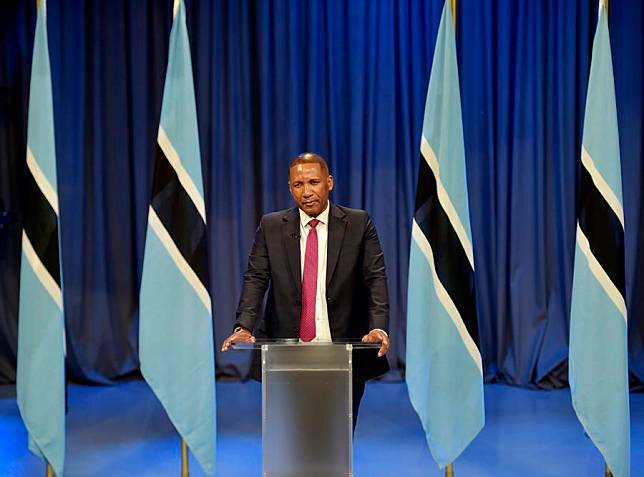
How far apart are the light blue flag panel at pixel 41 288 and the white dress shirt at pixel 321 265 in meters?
1.03

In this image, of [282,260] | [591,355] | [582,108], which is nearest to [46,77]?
[282,260]

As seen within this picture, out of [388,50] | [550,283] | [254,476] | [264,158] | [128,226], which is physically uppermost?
[388,50]

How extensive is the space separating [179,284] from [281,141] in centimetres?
289

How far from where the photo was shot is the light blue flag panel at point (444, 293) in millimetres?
3820

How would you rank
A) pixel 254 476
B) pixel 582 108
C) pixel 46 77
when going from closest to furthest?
1. pixel 46 77
2. pixel 254 476
3. pixel 582 108

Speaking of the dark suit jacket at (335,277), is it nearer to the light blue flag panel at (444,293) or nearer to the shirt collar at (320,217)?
the shirt collar at (320,217)

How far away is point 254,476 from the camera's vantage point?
436 centimetres

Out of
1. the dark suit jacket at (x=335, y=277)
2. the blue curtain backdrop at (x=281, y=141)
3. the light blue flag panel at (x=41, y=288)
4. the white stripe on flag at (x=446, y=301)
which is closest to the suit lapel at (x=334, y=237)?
the dark suit jacket at (x=335, y=277)

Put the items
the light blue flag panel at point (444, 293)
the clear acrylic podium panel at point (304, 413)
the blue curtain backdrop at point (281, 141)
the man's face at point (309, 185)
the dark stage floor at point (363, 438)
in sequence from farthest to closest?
1. the blue curtain backdrop at point (281, 141)
2. the dark stage floor at point (363, 438)
3. the light blue flag panel at point (444, 293)
4. the man's face at point (309, 185)
5. the clear acrylic podium panel at point (304, 413)

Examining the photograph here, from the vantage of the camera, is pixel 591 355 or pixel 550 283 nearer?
pixel 591 355

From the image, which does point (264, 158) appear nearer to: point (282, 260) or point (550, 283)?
point (550, 283)

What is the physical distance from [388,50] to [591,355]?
331 centimetres

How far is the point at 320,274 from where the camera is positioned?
375 centimetres

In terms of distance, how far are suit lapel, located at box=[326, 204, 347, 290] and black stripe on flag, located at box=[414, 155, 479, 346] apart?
35 cm
